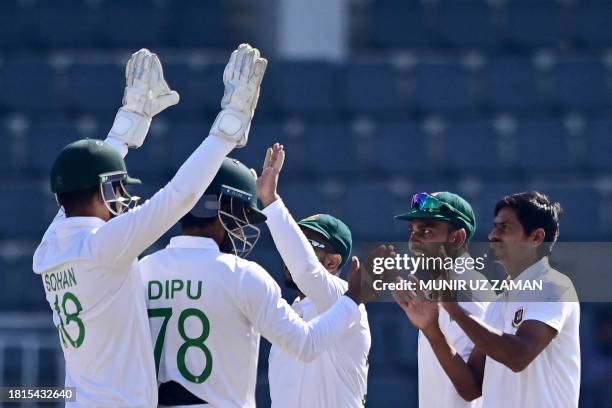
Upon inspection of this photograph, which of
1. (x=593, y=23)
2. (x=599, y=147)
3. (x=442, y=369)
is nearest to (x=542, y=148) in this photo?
(x=599, y=147)

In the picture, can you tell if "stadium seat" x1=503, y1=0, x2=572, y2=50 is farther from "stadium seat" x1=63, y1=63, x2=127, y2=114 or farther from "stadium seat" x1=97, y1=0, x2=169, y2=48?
"stadium seat" x1=63, y1=63, x2=127, y2=114

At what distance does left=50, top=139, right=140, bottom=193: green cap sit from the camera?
3869 mm

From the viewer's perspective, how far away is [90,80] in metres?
10.3

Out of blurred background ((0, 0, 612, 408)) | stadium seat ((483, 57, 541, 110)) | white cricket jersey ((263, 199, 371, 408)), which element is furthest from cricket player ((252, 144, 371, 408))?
stadium seat ((483, 57, 541, 110))

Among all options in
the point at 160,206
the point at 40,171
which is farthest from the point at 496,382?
the point at 40,171

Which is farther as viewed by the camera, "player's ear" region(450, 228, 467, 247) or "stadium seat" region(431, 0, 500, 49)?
"stadium seat" region(431, 0, 500, 49)

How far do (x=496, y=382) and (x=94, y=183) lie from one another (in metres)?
1.53

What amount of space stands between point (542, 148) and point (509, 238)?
5551mm

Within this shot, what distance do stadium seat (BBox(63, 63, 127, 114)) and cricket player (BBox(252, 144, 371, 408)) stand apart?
5555 millimetres

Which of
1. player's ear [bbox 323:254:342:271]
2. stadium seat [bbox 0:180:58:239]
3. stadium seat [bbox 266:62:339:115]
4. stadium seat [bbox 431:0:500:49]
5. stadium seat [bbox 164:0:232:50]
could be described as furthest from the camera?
stadium seat [bbox 164:0:232:50]

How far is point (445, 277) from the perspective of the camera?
4.51m

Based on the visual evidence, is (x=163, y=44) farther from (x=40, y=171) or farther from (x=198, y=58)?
(x=40, y=171)

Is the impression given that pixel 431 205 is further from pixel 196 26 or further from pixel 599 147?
pixel 196 26

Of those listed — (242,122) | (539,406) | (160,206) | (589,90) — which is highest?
(589,90)
